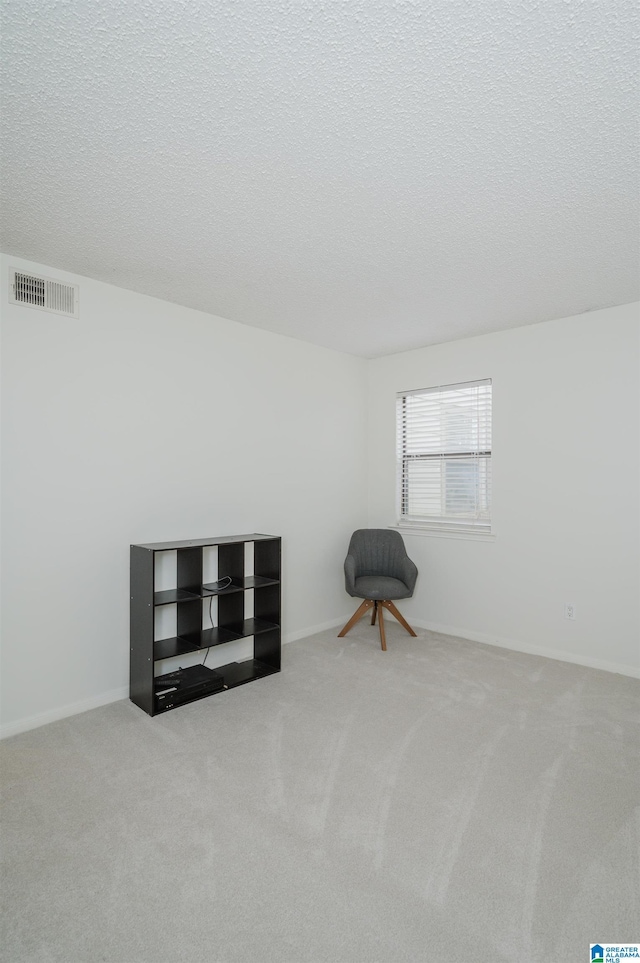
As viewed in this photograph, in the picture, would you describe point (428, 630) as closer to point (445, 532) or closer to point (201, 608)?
point (445, 532)

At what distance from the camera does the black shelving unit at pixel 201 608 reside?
9.73ft

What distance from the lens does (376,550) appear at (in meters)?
4.53

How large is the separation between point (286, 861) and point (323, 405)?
340 centimetres

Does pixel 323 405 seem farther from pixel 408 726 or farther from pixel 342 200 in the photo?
pixel 408 726

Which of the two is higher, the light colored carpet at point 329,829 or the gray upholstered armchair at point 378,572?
the gray upholstered armchair at point 378,572

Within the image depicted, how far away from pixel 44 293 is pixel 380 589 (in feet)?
9.91

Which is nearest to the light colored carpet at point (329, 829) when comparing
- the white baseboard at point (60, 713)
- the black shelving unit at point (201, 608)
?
the white baseboard at point (60, 713)

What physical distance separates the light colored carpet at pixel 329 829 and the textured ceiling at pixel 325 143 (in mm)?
2542

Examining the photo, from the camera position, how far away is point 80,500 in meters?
3.00

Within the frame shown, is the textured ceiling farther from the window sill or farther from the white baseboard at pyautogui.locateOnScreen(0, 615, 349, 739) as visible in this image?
the white baseboard at pyautogui.locateOnScreen(0, 615, 349, 739)

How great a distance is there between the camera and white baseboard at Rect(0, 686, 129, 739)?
271 cm

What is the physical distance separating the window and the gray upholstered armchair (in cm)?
38

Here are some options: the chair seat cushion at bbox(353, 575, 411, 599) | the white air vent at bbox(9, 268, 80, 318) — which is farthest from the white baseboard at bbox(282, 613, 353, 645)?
the white air vent at bbox(9, 268, 80, 318)

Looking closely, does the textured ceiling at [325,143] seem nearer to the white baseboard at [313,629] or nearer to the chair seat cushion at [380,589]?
the chair seat cushion at [380,589]
